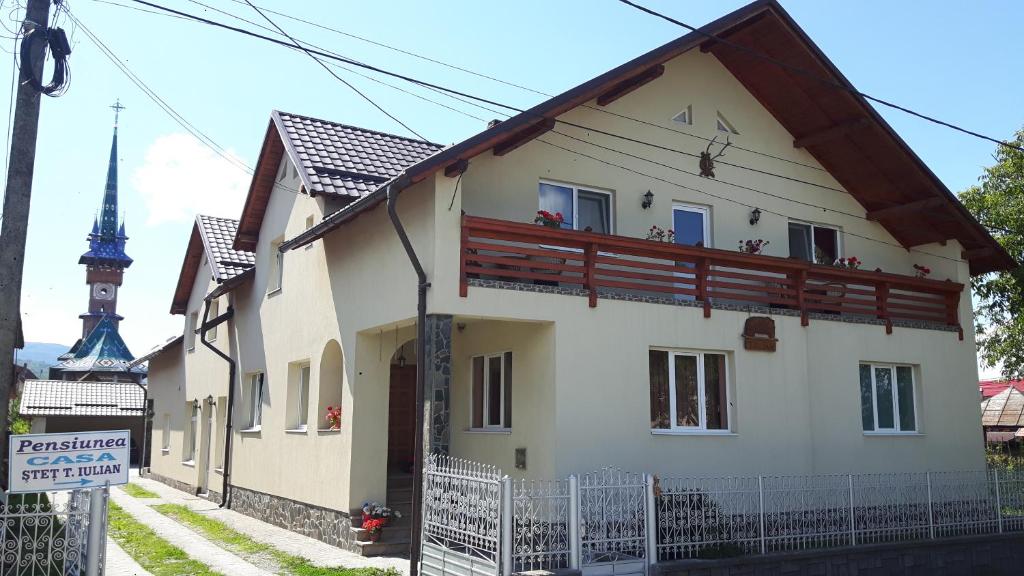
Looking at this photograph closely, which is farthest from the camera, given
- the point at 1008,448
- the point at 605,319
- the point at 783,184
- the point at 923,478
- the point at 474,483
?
the point at 1008,448

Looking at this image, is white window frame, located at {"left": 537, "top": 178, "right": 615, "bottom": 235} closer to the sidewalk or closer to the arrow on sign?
the sidewalk

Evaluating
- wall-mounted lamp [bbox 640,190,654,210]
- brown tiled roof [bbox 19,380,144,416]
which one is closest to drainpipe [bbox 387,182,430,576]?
wall-mounted lamp [bbox 640,190,654,210]

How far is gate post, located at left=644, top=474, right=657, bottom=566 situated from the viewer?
1023 cm

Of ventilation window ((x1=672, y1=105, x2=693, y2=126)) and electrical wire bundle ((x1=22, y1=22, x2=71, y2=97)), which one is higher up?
ventilation window ((x1=672, y1=105, x2=693, y2=126))

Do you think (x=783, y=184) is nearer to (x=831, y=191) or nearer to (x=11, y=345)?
(x=831, y=191)

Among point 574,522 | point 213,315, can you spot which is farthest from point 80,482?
point 213,315

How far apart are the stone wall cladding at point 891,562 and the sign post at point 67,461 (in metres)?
6.02

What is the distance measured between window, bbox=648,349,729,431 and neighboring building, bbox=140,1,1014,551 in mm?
37

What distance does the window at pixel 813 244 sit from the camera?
52.9 ft

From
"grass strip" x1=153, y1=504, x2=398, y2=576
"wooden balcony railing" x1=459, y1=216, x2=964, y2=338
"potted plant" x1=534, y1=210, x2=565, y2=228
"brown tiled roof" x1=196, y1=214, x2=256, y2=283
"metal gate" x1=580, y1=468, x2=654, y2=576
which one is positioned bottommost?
"grass strip" x1=153, y1=504, x2=398, y2=576

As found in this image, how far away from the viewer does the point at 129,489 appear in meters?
25.0

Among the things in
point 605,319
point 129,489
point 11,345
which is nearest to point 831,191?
point 605,319

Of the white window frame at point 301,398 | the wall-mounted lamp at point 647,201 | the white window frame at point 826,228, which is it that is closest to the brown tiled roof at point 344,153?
the white window frame at point 301,398

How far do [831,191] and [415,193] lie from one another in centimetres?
863
